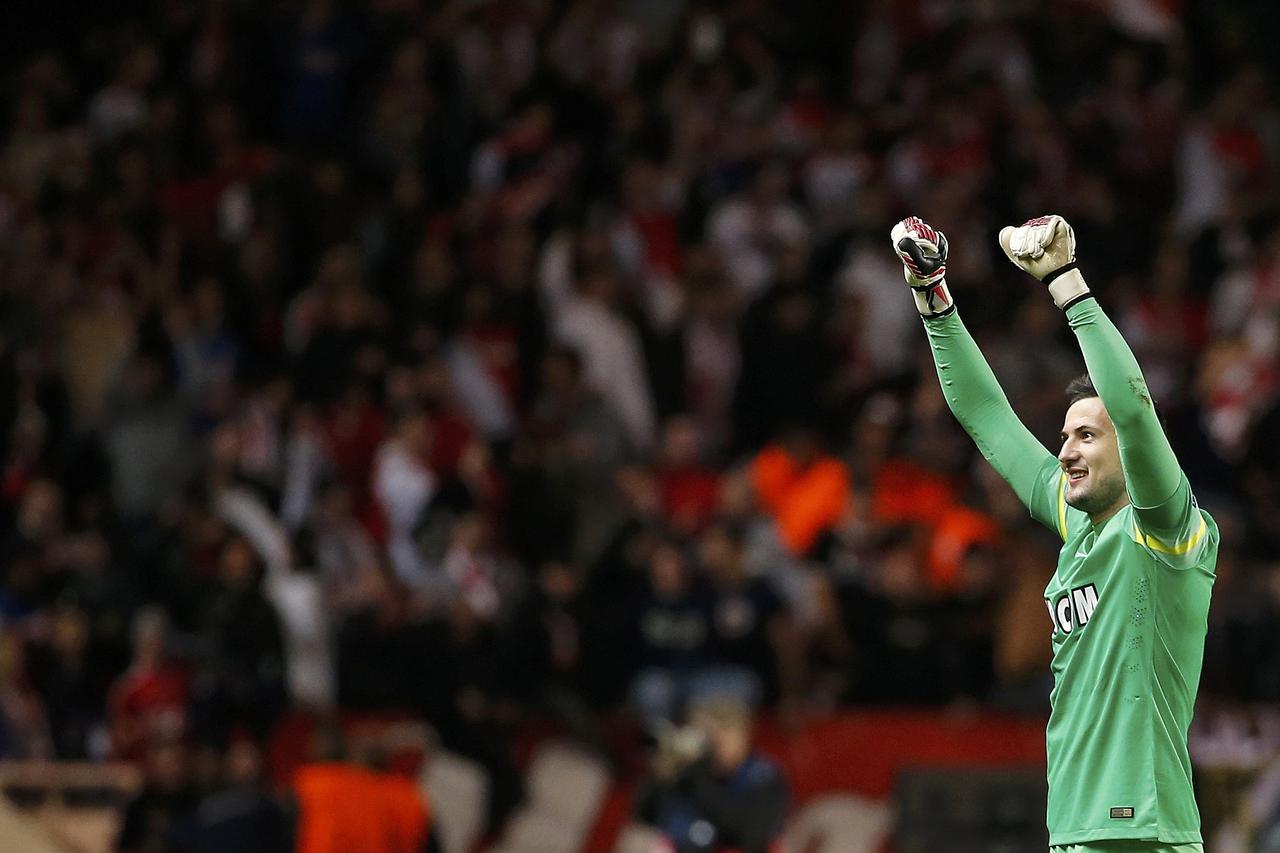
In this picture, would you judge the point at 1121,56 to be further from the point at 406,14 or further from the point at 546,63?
the point at 406,14

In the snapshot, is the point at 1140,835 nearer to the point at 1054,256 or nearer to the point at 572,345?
the point at 1054,256

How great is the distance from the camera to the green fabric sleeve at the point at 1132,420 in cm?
482

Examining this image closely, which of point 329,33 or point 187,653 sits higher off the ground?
point 329,33

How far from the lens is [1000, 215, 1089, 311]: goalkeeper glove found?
504 centimetres

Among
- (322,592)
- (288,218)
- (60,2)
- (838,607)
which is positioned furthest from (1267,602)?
(60,2)

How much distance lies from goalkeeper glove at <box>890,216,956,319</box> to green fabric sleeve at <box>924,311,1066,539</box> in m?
0.05

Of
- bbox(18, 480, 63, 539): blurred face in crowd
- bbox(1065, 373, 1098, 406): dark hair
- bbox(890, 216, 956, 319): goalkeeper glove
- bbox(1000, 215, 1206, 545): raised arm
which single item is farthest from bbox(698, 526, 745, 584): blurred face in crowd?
bbox(1000, 215, 1206, 545): raised arm

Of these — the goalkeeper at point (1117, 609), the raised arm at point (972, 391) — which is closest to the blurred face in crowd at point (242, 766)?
the raised arm at point (972, 391)

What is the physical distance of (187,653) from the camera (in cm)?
1210

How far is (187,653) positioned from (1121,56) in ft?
30.3

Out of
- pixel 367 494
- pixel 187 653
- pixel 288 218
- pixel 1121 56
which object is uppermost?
pixel 1121 56

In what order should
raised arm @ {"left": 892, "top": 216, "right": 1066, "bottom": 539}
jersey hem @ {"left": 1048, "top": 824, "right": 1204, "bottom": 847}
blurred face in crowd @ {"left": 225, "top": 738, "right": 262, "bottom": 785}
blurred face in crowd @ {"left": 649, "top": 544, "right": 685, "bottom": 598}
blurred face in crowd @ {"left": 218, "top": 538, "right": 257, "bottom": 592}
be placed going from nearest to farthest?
1. jersey hem @ {"left": 1048, "top": 824, "right": 1204, "bottom": 847}
2. raised arm @ {"left": 892, "top": 216, "right": 1066, "bottom": 539}
3. blurred face in crowd @ {"left": 225, "top": 738, "right": 262, "bottom": 785}
4. blurred face in crowd @ {"left": 218, "top": 538, "right": 257, "bottom": 592}
5. blurred face in crowd @ {"left": 649, "top": 544, "right": 685, "bottom": 598}

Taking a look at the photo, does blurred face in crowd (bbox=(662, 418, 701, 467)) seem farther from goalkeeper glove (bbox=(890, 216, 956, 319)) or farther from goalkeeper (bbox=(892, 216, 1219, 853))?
goalkeeper (bbox=(892, 216, 1219, 853))

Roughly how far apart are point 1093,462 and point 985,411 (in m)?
0.64
